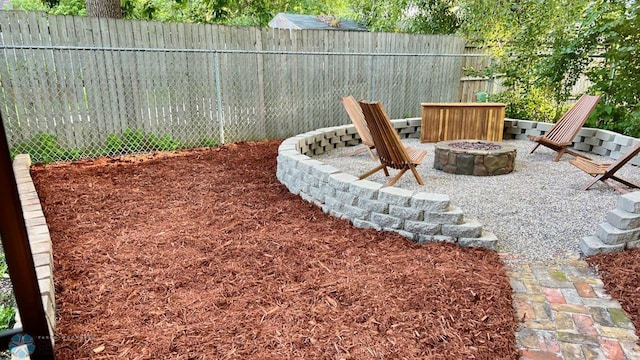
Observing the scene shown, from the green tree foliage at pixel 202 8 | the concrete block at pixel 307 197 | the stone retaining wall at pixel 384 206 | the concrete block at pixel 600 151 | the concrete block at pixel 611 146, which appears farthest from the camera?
the green tree foliage at pixel 202 8

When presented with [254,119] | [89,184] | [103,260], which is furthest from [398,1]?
[103,260]

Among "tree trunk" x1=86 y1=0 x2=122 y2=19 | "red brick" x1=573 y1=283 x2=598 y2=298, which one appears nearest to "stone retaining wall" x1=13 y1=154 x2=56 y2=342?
"red brick" x1=573 y1=283 x2=598 y2=298

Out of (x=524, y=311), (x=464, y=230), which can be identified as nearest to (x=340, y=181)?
(x=464, y=230)

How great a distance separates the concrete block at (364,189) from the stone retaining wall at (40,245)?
83.5 inches

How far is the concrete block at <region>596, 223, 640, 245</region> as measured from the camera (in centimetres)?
280

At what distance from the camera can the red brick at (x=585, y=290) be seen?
2346mm

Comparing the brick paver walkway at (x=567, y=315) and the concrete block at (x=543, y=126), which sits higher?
the concrete block at (x=543, y=126)

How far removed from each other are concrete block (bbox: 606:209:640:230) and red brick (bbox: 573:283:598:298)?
0.70m

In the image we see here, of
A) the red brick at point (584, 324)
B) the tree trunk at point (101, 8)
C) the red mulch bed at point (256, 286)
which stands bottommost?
the red brick at point (584, 324)

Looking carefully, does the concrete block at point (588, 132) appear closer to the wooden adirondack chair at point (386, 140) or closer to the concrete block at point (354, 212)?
the wooden adirondack chair at point (386, 140)

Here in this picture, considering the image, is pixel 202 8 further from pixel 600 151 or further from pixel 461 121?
pixel 600 151

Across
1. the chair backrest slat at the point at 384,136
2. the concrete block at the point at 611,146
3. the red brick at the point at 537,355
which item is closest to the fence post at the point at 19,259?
the red brick at the point at 537,355

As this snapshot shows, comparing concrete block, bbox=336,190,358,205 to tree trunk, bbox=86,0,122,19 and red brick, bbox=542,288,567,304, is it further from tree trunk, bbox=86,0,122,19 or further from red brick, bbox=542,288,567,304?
tree trunk, bbox=86,0,122,19

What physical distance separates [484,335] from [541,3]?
8.18 m
